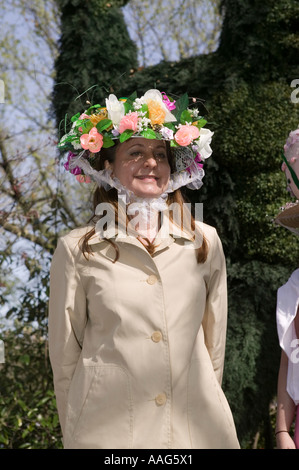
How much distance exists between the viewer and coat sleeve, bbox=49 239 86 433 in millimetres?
→ 2695

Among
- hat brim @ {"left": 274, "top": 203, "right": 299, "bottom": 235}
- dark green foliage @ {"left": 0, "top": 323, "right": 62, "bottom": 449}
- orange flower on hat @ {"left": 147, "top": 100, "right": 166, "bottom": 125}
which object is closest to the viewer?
orange flower on hat @ {"left": 147, "top": 100, "right": 166, "bottom": 125}

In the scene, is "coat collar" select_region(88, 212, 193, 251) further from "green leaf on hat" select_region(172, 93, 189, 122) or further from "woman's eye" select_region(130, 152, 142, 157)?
"green leaf on hat" select_region(172, 93, 189, 122)

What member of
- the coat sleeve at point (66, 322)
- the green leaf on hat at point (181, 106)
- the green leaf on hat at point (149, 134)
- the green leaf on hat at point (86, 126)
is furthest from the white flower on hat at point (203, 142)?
the coat sleeve at point (66, 322)

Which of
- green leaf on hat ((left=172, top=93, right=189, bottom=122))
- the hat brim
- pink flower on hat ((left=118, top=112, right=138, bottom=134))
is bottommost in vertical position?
the hat brim

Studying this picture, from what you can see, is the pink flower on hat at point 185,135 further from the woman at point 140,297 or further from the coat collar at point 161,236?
the coat collar at point 161,236

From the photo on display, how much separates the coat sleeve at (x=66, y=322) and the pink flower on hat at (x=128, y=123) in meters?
0.55

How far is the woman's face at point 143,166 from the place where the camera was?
2.82 metres

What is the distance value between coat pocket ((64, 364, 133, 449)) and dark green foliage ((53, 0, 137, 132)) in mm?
3669

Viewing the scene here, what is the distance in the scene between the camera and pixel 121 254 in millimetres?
2756

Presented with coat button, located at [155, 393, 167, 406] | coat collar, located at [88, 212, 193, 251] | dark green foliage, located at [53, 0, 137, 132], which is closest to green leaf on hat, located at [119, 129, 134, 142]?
coat collar, located at [88, 212, 193, 251]

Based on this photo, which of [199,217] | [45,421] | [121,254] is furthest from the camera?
[45,421]
